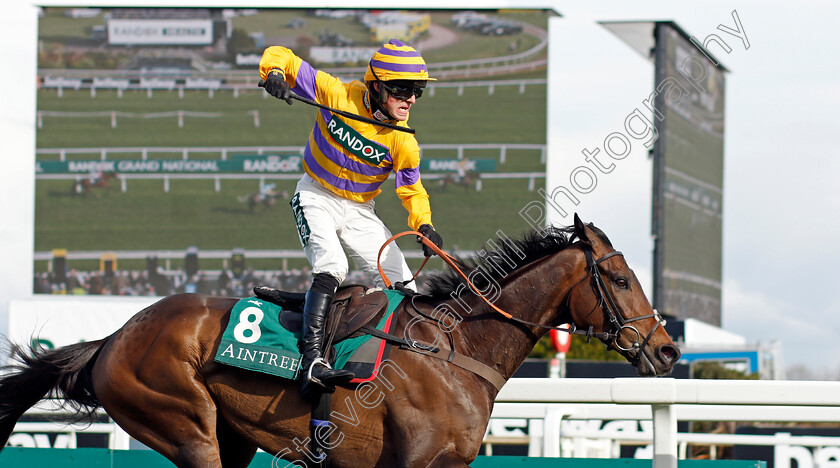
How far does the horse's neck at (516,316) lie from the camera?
11.9 ft

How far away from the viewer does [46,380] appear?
3887 millimetres

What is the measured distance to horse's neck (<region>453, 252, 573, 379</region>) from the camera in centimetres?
364

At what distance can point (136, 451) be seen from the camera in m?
4.36

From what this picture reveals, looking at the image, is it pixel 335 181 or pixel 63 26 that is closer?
pixel 335 181

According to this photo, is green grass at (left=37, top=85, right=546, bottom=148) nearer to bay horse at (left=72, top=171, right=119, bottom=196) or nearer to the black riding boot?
bay horse at (left=72, top=171, right=119, bottom=196)

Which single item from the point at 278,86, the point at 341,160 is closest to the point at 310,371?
the point at 341,160

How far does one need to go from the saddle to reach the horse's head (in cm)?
74

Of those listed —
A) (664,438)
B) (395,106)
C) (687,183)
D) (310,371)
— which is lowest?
(664,438)

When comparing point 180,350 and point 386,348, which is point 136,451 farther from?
point 386,348

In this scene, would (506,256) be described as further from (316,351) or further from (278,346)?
(278,346)

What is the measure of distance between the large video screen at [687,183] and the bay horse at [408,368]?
12.5m

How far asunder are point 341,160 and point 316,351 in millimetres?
810

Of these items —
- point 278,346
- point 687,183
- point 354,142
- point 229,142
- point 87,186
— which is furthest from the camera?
point 687,183

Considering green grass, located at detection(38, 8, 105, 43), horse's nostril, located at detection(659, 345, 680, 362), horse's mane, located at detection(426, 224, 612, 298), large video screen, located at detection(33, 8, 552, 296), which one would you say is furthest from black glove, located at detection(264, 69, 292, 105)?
green grass, located at detection(38, 8, 105, 43)
